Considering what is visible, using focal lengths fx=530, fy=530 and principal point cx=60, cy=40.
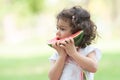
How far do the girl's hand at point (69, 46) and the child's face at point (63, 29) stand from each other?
0.53 feet

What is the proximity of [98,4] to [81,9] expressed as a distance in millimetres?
24360

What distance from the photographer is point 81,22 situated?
155 inches

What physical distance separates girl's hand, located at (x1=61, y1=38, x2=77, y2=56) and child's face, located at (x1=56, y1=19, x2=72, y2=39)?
16cm

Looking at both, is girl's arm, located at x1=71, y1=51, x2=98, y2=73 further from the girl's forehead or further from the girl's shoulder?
the girl's forehead

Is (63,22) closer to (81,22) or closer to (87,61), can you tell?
(81,22)

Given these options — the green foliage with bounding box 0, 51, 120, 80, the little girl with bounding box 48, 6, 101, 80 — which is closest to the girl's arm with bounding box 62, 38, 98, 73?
the little girl with bounding box 48, 6, 101, 80

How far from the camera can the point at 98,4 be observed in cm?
2822

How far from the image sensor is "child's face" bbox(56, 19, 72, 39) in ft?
12.7

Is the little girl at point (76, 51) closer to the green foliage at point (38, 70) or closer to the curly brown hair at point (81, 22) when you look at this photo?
the curly brown hair at point (81, 22)

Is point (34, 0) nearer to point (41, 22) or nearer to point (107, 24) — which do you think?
point (41, 22)

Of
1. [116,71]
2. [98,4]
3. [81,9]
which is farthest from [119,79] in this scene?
[98,4]

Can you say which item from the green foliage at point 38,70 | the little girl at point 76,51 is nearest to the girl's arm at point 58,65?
the little girl at point 76,51

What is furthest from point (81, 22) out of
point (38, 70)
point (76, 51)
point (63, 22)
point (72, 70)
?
point (38, 70)

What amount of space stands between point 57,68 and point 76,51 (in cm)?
19
